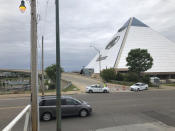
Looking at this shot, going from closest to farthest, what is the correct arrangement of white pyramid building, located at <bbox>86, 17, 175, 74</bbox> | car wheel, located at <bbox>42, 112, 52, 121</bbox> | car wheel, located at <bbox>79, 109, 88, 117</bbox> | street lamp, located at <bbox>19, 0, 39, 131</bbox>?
street lamp, located at <bbox>19, 0, 39, 131</bbox> < car wheel, located at <bbox>42, 112, 52, 121</bbox> < car wheel, located at <bbox>79, 109, 88, 117</bbox> < white pyramid building, located at <bbox>86, 17, 175, 74</bbox>

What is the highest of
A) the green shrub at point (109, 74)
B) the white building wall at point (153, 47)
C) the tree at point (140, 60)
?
the white building wall at point (153, 47)

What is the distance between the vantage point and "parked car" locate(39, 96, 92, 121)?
9.75 meters

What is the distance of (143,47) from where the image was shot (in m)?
60.9

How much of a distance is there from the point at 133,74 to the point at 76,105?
1210 inches

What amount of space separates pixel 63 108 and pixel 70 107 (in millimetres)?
476

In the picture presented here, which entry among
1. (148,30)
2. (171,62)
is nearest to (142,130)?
(171,62)

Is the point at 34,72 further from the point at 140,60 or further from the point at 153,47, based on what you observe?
the point at 153,47

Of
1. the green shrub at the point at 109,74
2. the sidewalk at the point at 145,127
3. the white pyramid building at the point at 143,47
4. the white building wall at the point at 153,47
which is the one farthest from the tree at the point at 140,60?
the sidewalk at the point at 145,127

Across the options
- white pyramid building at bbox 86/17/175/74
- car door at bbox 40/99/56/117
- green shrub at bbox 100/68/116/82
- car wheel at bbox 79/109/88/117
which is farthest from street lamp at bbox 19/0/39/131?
white pyramid building at bbox 86/17/175/74

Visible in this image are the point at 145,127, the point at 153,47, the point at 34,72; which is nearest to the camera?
the point at 34,72

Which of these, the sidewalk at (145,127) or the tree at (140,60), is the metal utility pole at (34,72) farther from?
the tree at (140,60)

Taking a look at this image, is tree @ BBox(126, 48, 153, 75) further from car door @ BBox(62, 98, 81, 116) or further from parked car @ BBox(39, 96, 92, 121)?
car door @ BBox(62, 98, 81, 116)

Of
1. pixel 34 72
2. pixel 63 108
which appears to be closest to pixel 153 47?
pixel 63 108

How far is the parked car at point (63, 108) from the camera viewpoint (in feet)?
32.0
